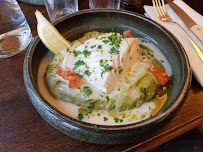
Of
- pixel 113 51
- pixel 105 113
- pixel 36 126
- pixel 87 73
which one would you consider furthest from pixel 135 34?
pixel 36 126

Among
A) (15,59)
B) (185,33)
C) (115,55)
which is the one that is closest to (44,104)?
(115,55)

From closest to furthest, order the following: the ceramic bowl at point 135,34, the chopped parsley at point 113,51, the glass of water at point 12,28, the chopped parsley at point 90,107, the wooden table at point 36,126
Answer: the ceramic bowl at point 135,34 → the wooden table at point 36,126 → the chopped parsley at point 90,107 → the chopped parsley at point 113,51 → the glass of water at point 12,28

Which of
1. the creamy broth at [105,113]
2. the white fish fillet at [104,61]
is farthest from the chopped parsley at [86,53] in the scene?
the creamy broth at [105,113]

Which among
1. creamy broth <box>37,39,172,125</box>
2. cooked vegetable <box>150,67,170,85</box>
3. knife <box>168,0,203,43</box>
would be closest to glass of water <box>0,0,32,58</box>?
creamy broth <box>37,39,172,125</box>

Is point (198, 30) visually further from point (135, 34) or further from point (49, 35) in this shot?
point (49, 35)

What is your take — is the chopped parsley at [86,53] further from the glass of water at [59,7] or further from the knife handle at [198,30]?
the knife handle at [198,30]

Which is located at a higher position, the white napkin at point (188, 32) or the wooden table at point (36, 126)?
the white napkin at point (188, 32)

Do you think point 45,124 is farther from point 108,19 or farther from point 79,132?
point 108,19
